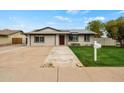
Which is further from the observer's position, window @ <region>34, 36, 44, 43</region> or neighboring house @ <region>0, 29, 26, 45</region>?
neighboring house @ <region>0, 29, 26, 45</region>

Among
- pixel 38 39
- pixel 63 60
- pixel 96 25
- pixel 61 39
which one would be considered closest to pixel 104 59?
pixel 63 60

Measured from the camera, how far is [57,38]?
1476 inches

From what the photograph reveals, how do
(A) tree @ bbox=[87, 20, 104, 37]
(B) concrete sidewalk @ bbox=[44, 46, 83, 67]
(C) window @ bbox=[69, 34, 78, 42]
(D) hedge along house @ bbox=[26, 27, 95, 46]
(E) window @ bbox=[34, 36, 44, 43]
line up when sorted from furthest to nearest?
(A) tree @ bbox=[87, 20, 104, 37]
(C) window @ bbox=[69, 34, 78, 42]
(E) window @ bbox=[34, 36, 44, 43]
(D) hedge along house @ bbox=[26, 27, 95, 46]
(B) concrete sidewalk @ bbox=[44, 46, 83, 67]

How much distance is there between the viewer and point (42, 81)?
24.1ft

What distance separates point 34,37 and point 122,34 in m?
15.1

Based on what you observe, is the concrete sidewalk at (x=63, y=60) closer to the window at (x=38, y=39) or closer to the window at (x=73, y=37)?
the window at (x=38, y=39)

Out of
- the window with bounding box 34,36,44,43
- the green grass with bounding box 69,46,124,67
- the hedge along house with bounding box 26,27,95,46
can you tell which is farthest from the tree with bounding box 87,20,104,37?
the green grass with bounding box 69,46,124,67

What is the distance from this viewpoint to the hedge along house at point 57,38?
37188 millimetres

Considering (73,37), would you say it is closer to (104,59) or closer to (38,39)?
(38,39)

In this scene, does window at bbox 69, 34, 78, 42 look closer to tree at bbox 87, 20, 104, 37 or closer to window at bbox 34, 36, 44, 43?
window at bbox 34, 36, 44, 43

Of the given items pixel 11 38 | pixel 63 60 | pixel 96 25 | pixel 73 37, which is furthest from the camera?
pixel 96 25

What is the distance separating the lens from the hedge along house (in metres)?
37.2
